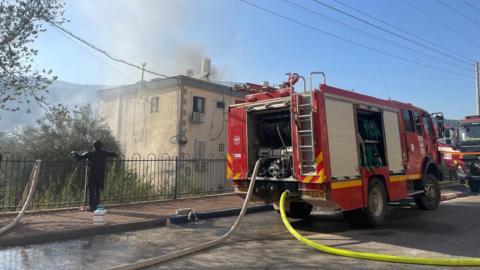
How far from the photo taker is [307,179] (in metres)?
7.68

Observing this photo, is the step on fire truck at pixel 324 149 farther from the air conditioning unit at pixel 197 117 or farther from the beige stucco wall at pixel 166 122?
the air conditioning unit at pixel 197 117

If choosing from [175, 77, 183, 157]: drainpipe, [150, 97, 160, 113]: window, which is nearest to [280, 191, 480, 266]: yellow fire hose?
[175, 77, 183, 157]: drainpipe

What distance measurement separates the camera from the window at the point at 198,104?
28203 mm

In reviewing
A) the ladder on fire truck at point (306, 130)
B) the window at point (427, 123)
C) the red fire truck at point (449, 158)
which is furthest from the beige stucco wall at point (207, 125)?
the ladder on fire truck at point (306, 130)

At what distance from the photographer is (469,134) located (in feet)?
58.4

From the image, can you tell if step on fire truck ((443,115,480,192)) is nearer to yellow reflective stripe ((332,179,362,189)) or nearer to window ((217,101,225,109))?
yellow reflective stripe ((332,179,362,189))

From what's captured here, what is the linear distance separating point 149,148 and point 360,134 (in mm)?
22260

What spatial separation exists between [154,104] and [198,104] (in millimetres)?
3262

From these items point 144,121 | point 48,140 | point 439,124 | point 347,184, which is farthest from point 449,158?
point 48,140

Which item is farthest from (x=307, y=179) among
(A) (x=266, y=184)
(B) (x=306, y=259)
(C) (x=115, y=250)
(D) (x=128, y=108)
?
(D) (x=128, y=108)

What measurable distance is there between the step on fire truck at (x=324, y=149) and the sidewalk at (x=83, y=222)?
2.18 metres

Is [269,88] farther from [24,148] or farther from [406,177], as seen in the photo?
[24,148]

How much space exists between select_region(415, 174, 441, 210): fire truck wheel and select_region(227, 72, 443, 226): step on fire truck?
0.72m

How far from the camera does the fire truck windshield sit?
17516 mm
